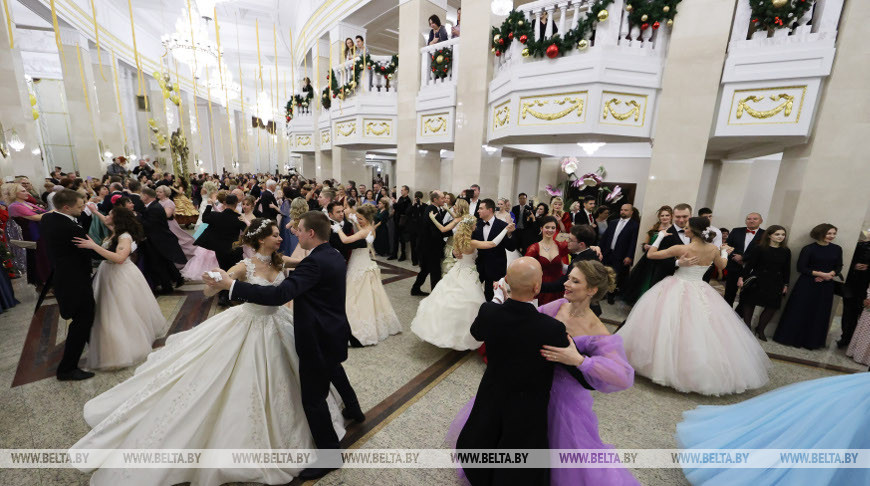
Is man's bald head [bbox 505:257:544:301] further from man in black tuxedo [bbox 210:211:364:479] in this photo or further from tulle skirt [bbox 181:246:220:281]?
tulle skirt [bbox 181:246:220:281]

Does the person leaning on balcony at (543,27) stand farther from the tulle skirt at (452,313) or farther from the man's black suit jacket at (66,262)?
the man's black suit jacket at (66,262)

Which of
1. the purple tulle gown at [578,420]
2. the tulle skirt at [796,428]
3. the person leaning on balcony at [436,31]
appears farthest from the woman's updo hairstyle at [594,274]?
the person leaning on balcony at [436,31]

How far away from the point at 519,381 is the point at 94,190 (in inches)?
422

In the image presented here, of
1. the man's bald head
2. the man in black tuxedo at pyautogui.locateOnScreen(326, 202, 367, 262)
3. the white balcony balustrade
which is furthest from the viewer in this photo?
the white balcony balustrade

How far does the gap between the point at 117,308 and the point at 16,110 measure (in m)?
9.73

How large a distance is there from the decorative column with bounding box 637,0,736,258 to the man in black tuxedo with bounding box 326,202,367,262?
4.95 m

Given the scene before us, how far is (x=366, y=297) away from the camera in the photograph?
427 cm

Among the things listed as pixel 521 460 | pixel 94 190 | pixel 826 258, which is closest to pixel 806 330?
pixel 826 258

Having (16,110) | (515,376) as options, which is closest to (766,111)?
(515,376)

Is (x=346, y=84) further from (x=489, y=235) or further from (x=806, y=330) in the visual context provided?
(x=806, y=330)

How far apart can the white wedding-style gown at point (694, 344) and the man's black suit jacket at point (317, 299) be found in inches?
124

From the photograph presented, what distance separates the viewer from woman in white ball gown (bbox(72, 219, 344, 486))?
2.11 m

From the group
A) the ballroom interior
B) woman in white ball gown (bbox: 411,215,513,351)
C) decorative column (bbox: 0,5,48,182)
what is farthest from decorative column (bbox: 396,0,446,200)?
decorative column (bbox: 0,5,48,182)

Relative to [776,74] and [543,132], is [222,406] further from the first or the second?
[776,74]
